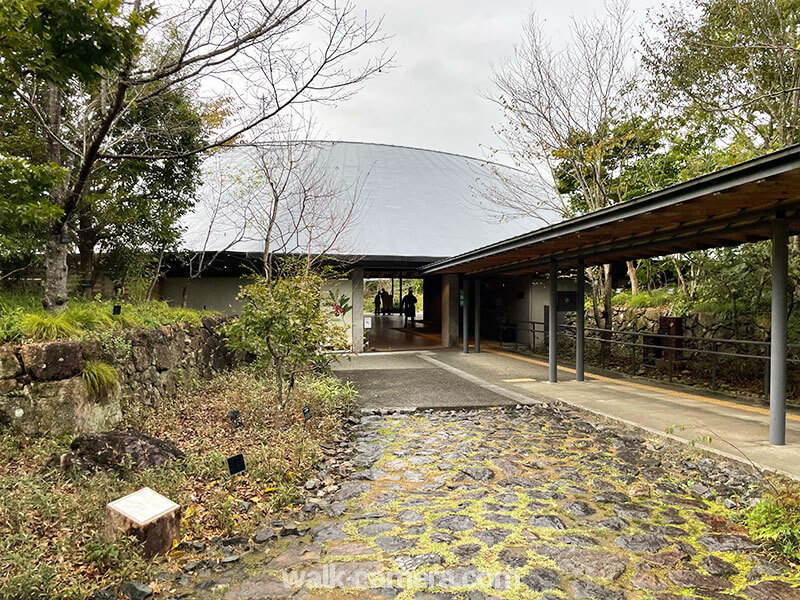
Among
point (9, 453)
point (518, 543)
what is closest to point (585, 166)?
point (518, 543)

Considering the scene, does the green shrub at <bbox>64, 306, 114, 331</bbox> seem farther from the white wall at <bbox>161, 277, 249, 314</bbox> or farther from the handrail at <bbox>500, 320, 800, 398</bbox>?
the white wall at <bbox>161, 277, 249, 314</bbox>

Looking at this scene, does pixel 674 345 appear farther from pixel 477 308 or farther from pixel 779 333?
pixel 779 333

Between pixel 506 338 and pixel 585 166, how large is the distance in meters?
6.55

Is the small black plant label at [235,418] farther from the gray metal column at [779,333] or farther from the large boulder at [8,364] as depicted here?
the gray metal column at [779,333]

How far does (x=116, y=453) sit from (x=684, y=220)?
612 cm

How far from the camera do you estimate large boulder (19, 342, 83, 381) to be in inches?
156

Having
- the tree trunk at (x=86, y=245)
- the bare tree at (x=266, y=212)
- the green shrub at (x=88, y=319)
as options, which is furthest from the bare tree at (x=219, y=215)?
the green shrub at (x=88, y=319)

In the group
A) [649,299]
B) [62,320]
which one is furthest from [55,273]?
[649,299]

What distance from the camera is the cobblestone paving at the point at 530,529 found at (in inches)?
103

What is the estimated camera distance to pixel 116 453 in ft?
12.2

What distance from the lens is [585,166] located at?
11406mm

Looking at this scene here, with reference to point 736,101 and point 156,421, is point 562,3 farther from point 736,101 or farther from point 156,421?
point 156,421

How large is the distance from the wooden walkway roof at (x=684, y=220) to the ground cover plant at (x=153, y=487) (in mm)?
3955

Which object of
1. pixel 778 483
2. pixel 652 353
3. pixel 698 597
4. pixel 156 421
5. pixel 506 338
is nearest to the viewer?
pixel 698 597
